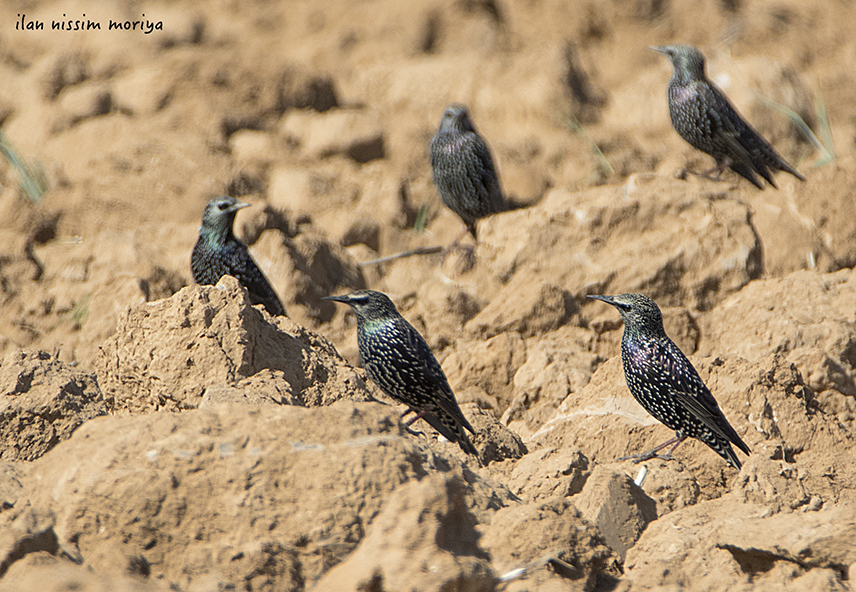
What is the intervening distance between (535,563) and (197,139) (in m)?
6.56

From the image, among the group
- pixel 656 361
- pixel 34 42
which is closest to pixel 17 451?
pixel 656 361

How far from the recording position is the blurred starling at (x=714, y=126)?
6.96 m

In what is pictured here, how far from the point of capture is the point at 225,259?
5883mm

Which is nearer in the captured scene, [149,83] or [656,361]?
[656,361]

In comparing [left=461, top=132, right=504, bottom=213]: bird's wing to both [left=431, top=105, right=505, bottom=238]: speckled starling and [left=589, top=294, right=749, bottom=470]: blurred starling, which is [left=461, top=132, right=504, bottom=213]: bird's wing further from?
[left=589, top=294, right=749, bottom=470]: blurred starling

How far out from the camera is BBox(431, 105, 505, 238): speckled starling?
772 cm

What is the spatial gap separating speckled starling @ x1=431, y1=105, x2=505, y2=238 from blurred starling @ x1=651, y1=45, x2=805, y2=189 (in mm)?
1609

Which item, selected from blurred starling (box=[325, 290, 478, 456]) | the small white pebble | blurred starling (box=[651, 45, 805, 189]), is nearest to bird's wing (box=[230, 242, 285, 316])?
blurred starling (box=[325, 290, 478, 456])

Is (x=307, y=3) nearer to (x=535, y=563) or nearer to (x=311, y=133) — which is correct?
(x=311, y=133)

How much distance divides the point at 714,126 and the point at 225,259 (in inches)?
153

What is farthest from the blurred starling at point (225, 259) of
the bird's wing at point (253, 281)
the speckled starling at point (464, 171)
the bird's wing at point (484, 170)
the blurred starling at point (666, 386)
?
the bird's wing at point (484, 170)

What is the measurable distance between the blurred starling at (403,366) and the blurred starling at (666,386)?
3.28 ft

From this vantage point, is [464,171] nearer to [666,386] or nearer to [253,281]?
[253,281]

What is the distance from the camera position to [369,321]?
4.82m
